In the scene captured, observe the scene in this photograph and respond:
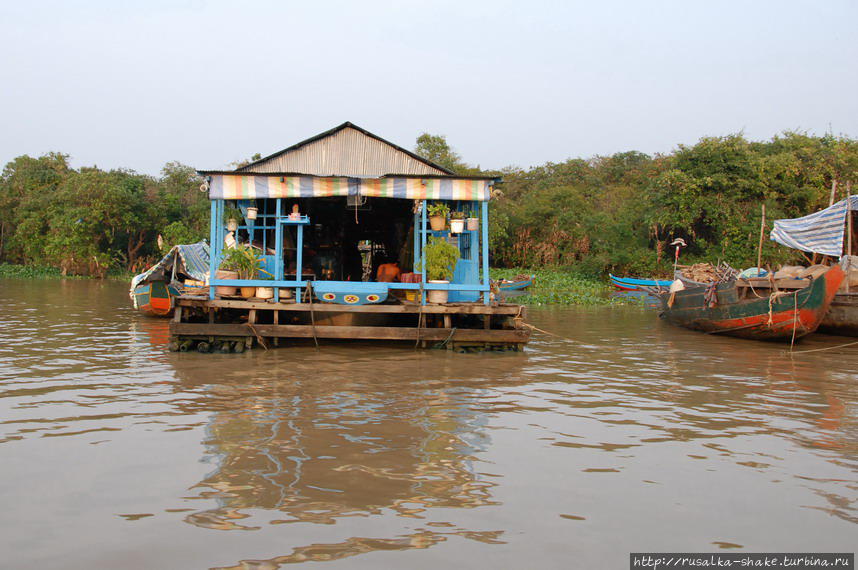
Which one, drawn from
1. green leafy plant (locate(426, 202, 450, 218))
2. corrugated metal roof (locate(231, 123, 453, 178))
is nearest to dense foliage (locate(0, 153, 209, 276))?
corrugated metal roof (locate(231, 123, 453, 178))

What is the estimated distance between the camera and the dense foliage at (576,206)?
27859 mm

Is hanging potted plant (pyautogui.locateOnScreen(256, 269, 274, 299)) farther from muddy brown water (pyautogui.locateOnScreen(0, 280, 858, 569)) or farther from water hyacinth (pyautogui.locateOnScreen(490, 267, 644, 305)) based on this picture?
water hyacinth (pyautogui.locateOnScreen(490, 267, 644, 305))

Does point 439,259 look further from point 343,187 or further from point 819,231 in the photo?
point 819,231

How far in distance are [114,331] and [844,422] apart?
12731 mm

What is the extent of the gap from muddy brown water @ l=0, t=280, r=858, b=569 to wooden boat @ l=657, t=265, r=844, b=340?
3004 mm

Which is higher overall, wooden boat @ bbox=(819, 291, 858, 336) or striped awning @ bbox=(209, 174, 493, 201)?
striped awning @ bbox=(209, 174, 493, 201)

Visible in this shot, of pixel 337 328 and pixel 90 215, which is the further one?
pixel 90 215

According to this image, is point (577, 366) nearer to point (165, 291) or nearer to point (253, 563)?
point (253, 563)

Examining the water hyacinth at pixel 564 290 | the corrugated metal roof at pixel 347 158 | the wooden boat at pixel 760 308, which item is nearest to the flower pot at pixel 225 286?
the corrugated metal roof at pixel 347 158

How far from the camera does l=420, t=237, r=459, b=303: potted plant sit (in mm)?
10742

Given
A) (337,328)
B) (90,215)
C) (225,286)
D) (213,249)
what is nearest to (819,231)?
(337,328)

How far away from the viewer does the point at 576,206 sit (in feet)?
118


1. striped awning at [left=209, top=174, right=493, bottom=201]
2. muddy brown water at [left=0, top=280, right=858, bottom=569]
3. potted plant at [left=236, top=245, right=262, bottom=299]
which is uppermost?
striped awning at [left=209, top=174, right=493, bottom=201]

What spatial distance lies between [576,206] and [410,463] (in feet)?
108
